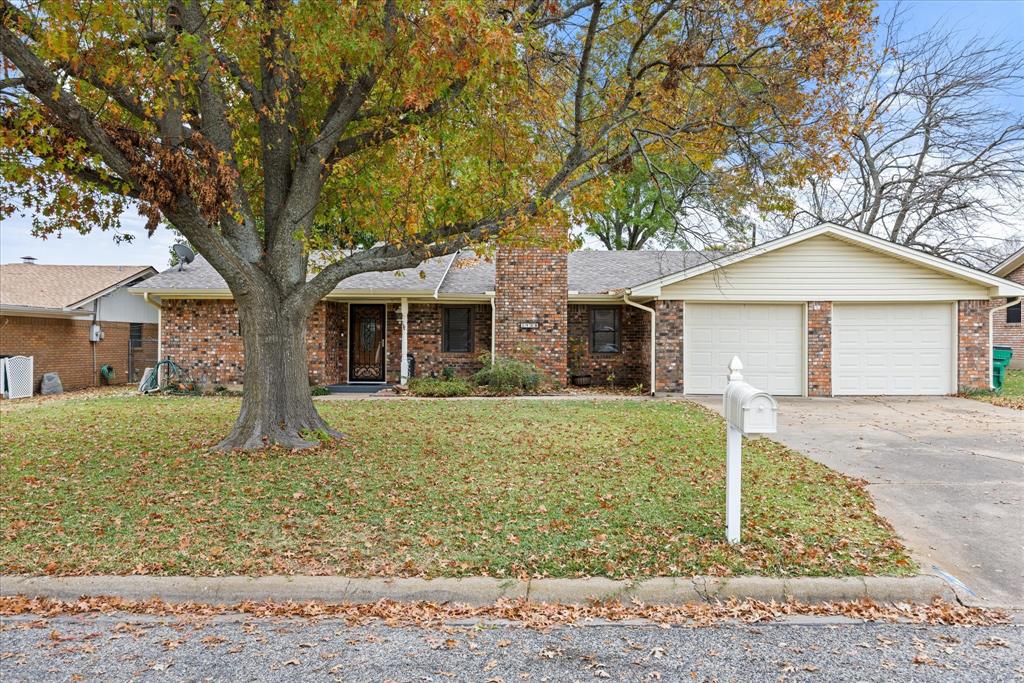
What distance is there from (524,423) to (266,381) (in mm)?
4223

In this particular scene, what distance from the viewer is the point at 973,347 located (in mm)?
14023

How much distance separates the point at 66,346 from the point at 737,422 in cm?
2010

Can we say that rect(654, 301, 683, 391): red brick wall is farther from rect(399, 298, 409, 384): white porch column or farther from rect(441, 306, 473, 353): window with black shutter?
rect(399, 298, 409, 384): white porch column

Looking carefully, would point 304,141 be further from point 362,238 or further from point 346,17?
point 362,238

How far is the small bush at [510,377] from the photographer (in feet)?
→ 47.5

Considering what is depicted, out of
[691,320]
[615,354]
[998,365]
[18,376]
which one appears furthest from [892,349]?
[18,376]

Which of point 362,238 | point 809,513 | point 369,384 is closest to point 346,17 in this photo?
point 809,513

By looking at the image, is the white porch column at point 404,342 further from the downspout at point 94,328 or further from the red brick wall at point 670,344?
the downspout at point 94,328

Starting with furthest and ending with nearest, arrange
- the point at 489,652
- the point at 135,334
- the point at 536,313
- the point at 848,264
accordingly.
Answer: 1. the point at 135,334
2. the point at 536,313
3. the point at 848,264
4. the point at 489,652

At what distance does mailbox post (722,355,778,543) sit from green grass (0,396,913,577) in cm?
26

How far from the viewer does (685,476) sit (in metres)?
6.59

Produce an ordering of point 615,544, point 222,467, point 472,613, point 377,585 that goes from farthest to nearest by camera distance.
A: point 222,467 < point 615,544 < point 377,585 < point 472,613

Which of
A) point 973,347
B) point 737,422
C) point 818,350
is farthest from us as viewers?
point 818,350

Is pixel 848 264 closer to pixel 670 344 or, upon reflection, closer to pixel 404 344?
pixel 670 344
